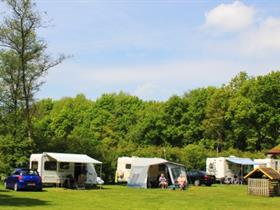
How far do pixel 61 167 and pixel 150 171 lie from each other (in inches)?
320

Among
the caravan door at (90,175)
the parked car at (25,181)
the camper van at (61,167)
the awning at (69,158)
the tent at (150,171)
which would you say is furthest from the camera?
the tent at (150,171)

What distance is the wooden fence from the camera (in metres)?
32.0

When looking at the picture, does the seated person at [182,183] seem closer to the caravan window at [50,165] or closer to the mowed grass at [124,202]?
the caravan window at [50,165]

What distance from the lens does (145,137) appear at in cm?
7812

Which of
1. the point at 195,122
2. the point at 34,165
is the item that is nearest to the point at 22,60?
the point at 34,165

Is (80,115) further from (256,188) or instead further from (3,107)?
(256,188)

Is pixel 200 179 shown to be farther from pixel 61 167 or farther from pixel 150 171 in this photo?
pixel 61 167

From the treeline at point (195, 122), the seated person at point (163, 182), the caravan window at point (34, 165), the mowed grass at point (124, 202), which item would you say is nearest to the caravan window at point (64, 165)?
the caravan window at point (34, 165)

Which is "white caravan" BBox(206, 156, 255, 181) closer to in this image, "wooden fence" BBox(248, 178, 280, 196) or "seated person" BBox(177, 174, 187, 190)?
"seated person" BBox(177, 174, 187, 190)

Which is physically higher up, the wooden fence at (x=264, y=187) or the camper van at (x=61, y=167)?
the camper van at (x=61, y=167)

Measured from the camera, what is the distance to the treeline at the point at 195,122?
69.2 meters

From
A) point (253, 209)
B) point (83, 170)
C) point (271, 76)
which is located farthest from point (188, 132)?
point (253, 209)

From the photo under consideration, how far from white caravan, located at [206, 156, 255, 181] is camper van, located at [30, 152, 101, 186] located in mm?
17180

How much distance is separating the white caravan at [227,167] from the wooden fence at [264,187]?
18.4 m
